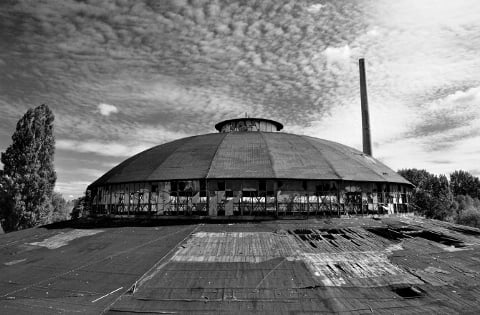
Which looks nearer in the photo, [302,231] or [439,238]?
[302,231]

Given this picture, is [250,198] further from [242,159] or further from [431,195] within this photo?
[431,195]

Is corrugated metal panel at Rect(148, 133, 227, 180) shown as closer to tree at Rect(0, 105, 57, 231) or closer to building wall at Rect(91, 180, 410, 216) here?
building wall at Rect(91, 180, 410, 216)

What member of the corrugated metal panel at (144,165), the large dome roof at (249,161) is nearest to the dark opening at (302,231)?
the large dome roof at (249,161)

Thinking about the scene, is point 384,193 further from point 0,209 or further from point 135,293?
point 0,209

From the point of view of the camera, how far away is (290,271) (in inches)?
612

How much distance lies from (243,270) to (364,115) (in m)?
41.1

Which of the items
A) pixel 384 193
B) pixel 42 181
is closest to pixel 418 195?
pixel 384 193

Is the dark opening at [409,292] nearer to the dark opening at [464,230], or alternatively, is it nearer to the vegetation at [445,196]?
the dark opening at [464,230]

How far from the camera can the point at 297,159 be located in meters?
26.9

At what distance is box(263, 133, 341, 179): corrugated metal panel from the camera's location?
81.4ft

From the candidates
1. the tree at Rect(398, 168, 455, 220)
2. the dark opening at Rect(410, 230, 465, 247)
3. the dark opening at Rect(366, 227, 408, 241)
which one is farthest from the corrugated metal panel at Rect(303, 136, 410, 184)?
the tree at Rect(398, 168, 455, 220)

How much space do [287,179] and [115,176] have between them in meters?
16.0

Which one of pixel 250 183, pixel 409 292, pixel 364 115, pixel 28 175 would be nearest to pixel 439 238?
pixel 409 292

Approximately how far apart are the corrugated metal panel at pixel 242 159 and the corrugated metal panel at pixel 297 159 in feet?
2.34
